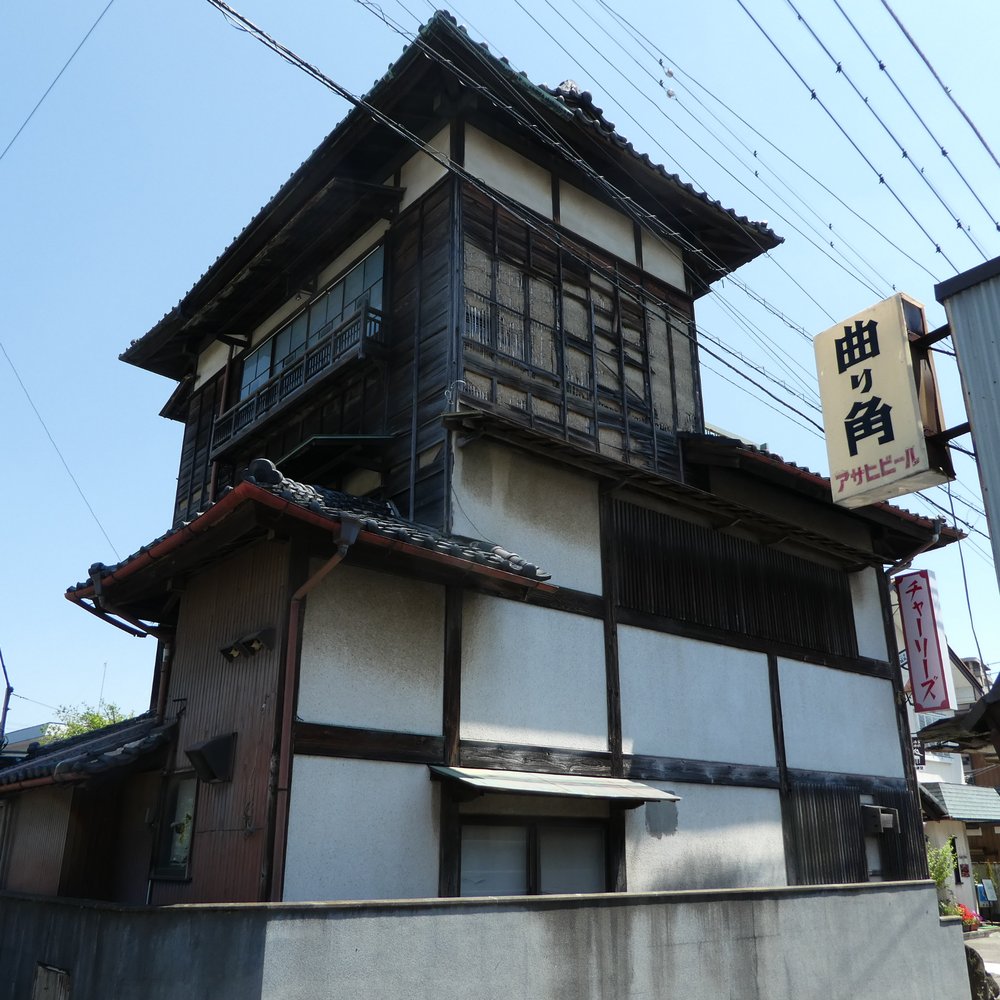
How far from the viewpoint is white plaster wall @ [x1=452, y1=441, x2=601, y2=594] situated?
38.5 ft

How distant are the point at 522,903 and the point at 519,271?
8.86 metres

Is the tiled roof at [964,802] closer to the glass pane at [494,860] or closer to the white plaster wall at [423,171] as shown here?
the glass pane at [494,860]

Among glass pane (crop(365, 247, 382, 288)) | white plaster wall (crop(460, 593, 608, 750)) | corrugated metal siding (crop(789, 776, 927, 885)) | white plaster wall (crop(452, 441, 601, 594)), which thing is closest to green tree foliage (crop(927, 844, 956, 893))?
corrugated metal siding (crop(789, 776, 927, 885))

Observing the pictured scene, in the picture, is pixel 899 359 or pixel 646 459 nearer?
pixel 899 359

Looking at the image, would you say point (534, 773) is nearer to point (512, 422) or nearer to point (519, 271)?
point (512, 422)

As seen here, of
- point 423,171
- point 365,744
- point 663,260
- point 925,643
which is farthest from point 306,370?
point 925,643

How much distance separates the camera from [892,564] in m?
16.9

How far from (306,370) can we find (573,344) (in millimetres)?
4275

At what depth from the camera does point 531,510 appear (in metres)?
12.3

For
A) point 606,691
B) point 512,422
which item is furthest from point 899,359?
point 606,691

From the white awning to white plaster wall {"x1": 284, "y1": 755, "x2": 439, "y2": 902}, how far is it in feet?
1.62

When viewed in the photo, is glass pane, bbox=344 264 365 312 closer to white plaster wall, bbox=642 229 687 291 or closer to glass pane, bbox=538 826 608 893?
white plaster wall, bbox=642 229 687 291

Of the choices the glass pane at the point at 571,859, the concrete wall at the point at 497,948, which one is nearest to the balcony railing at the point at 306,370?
the glass pane at the point at 571,859

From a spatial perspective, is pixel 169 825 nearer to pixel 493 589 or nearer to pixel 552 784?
pixel 552 784
